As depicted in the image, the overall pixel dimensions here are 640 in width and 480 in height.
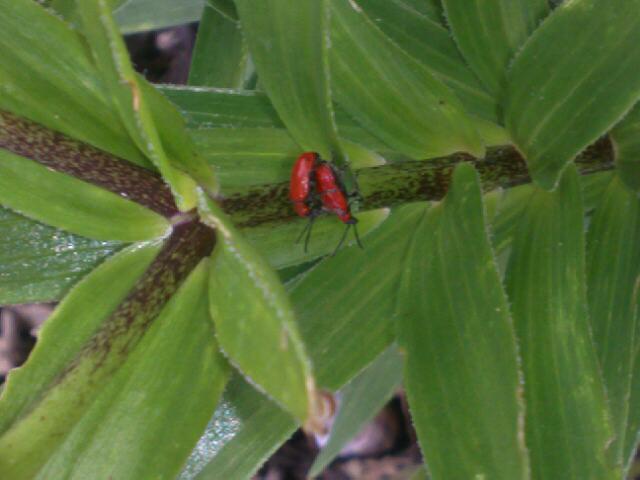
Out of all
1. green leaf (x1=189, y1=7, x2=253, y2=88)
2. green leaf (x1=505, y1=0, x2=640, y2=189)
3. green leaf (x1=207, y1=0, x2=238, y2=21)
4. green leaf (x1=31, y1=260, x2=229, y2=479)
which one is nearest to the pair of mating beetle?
green leaf (x1=31, y1=260, x2=229, y2=479)

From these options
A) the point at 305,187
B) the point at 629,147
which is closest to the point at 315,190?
the point at 305,187

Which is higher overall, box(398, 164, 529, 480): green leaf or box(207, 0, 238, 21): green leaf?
box(207, 0, 238, 21): green leaf

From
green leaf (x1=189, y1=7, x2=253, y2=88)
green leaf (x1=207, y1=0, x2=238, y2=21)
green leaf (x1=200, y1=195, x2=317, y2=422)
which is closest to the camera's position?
green leaf (x1=200, y1=195, x2=317, y2=422)

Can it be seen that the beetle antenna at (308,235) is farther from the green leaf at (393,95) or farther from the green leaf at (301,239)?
the green leaf at (393,95)

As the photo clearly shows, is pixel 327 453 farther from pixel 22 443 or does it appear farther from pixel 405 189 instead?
pixel 22 443

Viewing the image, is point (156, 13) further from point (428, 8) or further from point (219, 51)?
point (428, 8)

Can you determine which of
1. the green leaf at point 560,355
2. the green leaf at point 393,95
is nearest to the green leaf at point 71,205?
the green leaf at point 393,95

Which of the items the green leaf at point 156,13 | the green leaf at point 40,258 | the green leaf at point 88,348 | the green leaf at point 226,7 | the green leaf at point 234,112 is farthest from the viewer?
the green leaf at point 156,13

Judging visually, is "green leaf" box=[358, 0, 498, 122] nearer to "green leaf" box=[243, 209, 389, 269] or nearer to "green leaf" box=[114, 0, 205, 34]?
"green leaf" box=[243, 209, 389, 269]
